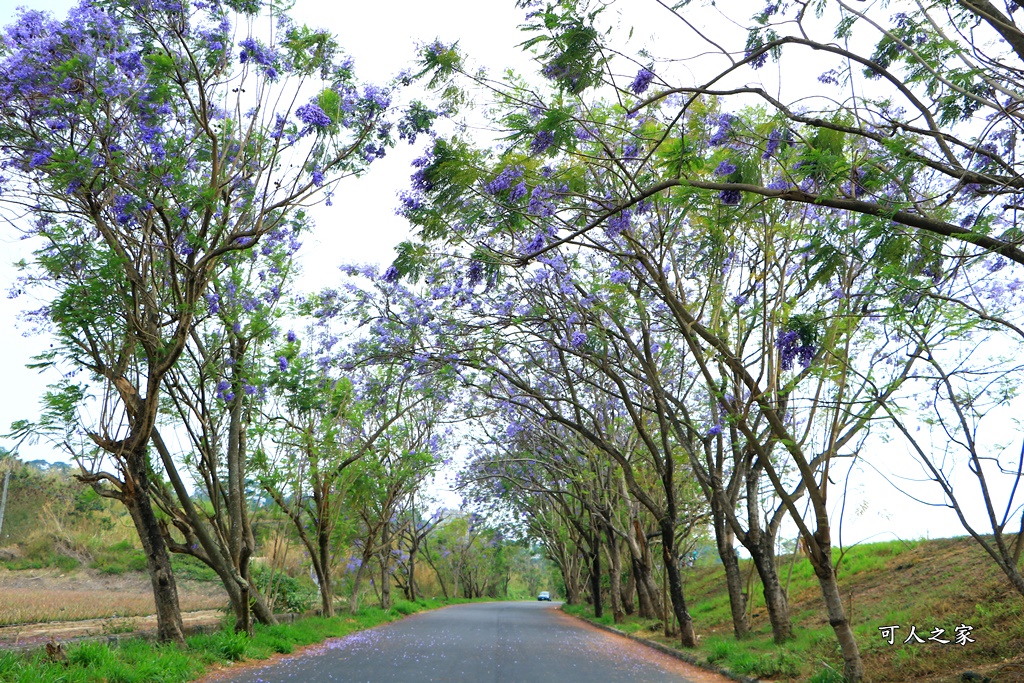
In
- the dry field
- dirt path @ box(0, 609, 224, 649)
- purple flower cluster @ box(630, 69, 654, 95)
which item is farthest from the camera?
the dry field

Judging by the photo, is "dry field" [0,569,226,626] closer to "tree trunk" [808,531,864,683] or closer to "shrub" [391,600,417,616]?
"shrub" [391,600,417,616]

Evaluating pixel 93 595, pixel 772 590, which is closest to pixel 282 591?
pixel 93 595

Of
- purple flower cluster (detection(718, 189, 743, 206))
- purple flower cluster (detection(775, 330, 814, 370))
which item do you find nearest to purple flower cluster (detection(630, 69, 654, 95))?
purple flower cluster (detection(718, 189, 743, 206))

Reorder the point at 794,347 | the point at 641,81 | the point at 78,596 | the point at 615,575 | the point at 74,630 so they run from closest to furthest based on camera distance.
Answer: the point at 641,81
the point at 794,347
the point at 74,630
the point at 78,596
the point at 615,575

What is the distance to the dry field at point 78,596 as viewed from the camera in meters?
14.3

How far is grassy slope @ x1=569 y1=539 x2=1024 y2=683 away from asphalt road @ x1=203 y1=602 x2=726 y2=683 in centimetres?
114

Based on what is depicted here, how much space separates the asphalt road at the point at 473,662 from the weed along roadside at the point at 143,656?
0.45 metres

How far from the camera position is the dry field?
1426 centimetres

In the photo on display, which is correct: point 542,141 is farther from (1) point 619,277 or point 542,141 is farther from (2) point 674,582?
(2) point 674,582

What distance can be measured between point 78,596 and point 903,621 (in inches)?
723

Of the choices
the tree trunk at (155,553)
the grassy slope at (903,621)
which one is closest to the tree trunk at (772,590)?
the grassy slope at (903,621)

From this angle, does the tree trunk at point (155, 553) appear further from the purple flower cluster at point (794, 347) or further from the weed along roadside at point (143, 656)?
the purple flower cluster at point (794, 347)

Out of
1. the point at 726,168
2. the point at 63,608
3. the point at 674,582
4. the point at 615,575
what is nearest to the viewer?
the point at 726,168

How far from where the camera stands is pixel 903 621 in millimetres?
10375
